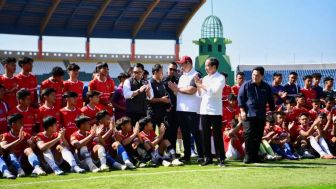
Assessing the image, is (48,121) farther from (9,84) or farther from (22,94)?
(9,84)

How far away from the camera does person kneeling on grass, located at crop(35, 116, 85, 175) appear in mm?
8805

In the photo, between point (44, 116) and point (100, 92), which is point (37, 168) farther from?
point (100, 92)

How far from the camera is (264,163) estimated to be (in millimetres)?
9844

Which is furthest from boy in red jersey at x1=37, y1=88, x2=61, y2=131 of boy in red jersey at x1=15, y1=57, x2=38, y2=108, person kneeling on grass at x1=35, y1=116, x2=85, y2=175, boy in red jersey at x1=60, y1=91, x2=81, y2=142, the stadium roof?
the stadium roof

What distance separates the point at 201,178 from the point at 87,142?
2199 mm

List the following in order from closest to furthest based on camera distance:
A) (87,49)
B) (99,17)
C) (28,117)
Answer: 1. (28,117)
2. (99,17)
3. (87,49)

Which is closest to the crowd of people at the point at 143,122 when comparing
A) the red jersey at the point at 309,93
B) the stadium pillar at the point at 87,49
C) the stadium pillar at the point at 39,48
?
the red jersey at the point at 309,93

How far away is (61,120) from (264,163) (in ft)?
11.8

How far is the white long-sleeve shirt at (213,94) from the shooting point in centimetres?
942

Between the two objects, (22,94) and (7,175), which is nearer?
(7,175)

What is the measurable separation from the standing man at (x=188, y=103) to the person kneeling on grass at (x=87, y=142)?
5.24ft

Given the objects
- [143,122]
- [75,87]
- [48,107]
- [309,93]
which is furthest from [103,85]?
[309,93]

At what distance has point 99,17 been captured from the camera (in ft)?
156

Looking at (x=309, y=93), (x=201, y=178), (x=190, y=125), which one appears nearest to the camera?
(x=201, y=178)
